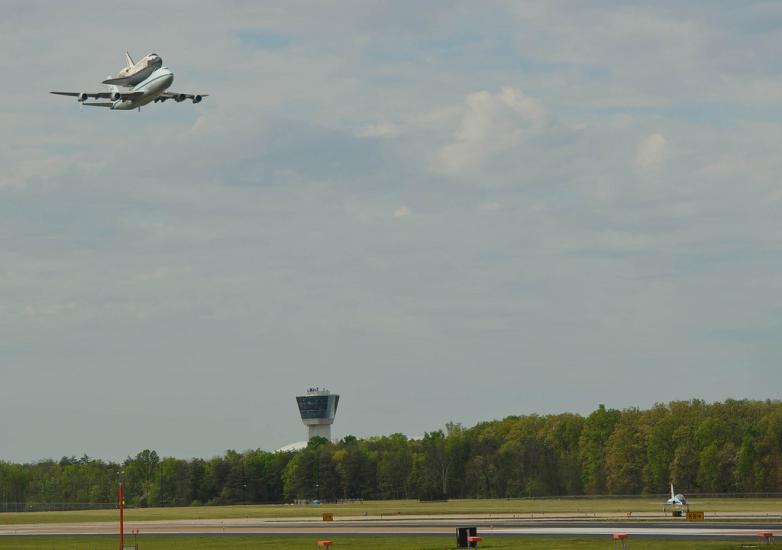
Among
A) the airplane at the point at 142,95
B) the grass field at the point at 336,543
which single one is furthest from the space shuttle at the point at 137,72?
the grass field at the point at 336,543

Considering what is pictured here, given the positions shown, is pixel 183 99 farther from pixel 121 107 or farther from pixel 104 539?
pixel 104 539

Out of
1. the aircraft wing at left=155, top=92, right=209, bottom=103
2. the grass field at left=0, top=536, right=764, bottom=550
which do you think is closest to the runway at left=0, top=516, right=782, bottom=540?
the grass field at left=0, top=536, right=764, bottom=550

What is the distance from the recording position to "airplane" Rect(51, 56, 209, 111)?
100688mm

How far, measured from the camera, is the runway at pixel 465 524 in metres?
92.6

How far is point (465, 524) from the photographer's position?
117 meters

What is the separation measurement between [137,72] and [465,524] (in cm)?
5356

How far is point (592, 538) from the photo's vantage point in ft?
289

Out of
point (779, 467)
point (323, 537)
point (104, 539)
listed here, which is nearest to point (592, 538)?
point (323, 537)

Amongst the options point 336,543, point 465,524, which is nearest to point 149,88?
point 336,543

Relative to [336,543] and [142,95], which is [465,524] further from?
[142,95]

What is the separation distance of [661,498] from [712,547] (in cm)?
12051

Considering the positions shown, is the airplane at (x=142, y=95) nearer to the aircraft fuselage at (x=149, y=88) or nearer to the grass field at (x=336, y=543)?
the aircraft fuselage at (x=149, y=88)

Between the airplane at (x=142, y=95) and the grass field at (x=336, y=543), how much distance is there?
38.0 metres

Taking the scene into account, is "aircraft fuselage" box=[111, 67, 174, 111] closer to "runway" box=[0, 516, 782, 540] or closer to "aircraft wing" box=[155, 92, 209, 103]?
"aircraft wing" box=[155, 92, 209, 103]
